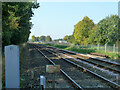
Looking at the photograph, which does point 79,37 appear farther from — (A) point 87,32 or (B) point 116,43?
(B) point 116,43

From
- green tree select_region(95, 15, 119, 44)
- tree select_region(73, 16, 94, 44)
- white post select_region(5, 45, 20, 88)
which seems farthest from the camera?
tree select_region(73, 16, 94, 44)

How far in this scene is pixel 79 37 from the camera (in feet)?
132

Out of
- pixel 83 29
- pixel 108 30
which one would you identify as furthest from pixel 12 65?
pixel 83 29

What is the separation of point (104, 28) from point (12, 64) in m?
22.9

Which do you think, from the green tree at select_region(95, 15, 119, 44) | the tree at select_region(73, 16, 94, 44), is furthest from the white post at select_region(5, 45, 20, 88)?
the tree at select_region(73, 16, 94, 44)

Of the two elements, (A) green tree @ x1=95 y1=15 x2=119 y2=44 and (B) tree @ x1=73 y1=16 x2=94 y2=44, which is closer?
(A) green tree @ x1=95 y1=15 x2=119 y2=44

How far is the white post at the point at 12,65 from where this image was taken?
436 centimetres

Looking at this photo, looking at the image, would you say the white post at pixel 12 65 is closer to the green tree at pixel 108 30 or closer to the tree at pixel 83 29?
the green tree at pixel 108 30

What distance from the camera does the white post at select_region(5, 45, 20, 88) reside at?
4.36m

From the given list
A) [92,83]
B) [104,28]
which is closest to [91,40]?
[104,28]

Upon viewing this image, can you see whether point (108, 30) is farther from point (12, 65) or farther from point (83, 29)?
point (12, 65)

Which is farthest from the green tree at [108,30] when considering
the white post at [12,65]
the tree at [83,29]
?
the white post at [12,65]

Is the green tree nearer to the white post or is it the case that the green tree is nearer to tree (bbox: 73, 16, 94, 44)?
tree (bbox: 73, 16, 94, 44)

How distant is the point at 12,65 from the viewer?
14.5ft
